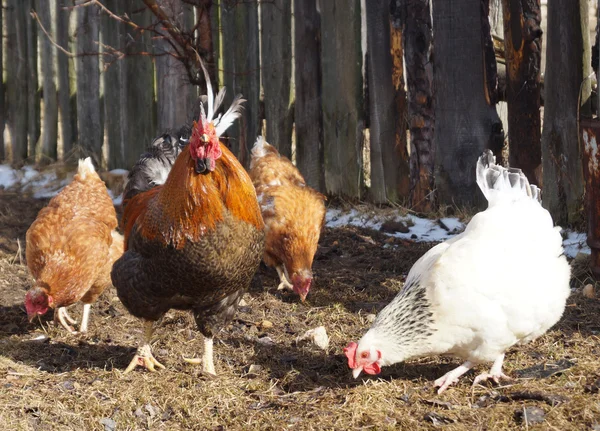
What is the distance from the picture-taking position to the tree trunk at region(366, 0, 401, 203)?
7.02 metres

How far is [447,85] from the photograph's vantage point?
21.9 ft

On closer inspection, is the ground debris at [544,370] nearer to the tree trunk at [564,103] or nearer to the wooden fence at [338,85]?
the tree trunk at [564,103]

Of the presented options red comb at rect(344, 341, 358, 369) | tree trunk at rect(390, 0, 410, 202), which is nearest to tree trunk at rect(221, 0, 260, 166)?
tree trunk at rect(390, 0, 410, 202)

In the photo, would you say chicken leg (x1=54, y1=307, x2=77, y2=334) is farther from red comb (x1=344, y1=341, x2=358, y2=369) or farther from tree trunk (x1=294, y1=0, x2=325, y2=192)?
tree trunk (x1=294, y1=0, x2=325, y2=192)

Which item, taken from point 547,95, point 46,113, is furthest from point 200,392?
point 46,113

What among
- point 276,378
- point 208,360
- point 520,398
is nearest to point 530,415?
point 520,398

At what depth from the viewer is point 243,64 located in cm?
820

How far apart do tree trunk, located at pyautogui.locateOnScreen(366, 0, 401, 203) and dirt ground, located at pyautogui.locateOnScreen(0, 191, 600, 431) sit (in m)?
1.60

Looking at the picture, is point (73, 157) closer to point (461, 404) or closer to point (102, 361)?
point (102, 361)

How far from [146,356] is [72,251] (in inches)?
39.2

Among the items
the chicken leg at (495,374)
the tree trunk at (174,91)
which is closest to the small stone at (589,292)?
the chicken leg at (495,374)

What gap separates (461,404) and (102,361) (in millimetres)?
2205

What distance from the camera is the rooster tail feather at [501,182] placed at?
4414 mm

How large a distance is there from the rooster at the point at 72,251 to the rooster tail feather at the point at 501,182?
103 inches
